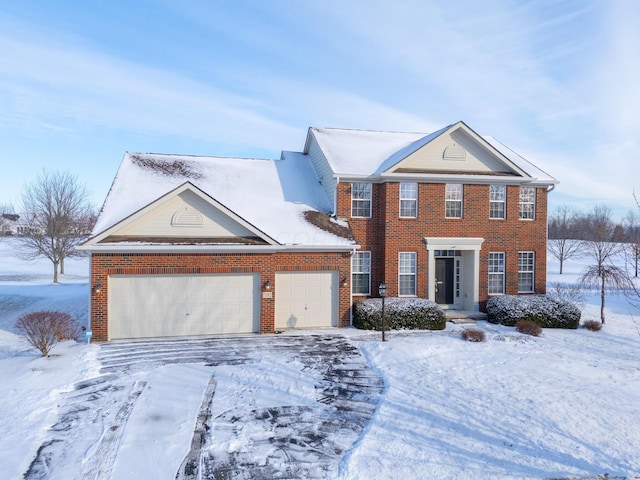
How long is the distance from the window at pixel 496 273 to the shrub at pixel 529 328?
265cm

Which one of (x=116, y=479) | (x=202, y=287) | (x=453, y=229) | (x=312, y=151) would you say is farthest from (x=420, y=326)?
(x=116, y=479)

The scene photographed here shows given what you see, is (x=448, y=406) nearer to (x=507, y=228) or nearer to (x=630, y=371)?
(x=630, y=371)

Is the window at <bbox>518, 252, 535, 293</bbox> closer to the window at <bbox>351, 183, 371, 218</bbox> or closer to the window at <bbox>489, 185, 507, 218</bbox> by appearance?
the window at <bbox>489, 185, 507, 218</bbox>

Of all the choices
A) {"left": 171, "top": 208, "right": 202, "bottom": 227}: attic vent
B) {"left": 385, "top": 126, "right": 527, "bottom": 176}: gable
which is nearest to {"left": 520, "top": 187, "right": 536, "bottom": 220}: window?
{"left": 385, "top": 126, "right": 527, "bottom": 176}: gable

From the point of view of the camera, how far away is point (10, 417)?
767cm

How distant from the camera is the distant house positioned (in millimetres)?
13539

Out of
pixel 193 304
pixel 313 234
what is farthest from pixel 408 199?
pixel 193 304

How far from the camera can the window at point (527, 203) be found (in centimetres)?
1798

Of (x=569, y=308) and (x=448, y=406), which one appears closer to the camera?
(x=448, y=406)

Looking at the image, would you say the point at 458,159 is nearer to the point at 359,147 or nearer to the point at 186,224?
the point at 359,147

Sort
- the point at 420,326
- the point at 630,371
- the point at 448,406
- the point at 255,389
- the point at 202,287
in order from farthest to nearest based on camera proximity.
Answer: the point at 420,326
the point at 202,287
the point at 630,371
the point at 255,389
the point at 448,406

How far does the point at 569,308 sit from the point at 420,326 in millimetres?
5995

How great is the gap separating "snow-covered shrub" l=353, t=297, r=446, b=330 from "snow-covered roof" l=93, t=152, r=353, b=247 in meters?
2.63

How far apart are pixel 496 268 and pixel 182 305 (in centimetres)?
1272
